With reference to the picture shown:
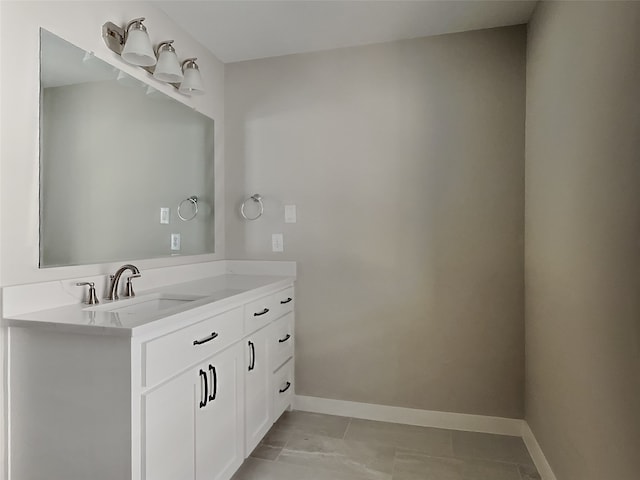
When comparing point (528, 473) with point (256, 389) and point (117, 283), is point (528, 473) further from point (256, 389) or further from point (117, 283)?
point (117, 283)

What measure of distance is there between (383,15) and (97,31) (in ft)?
4.82

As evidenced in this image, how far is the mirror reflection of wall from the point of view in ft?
5.10

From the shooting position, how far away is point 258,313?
206 centimetres

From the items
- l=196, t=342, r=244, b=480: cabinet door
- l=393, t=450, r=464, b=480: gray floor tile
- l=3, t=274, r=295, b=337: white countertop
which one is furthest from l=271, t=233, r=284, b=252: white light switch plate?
l=393, t=450, r=464, b=480: gray floor tile

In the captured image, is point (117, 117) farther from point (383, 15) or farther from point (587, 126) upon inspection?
point (587, 126)

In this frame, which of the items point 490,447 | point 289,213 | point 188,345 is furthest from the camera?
point 289,213

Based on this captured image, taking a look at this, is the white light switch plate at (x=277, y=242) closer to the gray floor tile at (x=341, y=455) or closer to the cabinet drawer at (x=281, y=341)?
the cabinet drawer at (x=281, y=341)

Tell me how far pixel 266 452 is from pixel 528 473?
1.34m

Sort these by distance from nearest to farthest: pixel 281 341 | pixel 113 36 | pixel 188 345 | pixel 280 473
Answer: pixel 188 345 < pixel 113 36 < pixel 280 473 < pixel 281 341

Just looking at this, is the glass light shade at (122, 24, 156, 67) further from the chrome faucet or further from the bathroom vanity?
the bathroom vanity

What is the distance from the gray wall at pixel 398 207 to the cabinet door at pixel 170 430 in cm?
122

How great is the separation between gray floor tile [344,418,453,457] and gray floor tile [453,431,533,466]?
6 cm

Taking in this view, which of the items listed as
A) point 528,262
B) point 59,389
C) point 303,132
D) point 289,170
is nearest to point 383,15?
point 303,132

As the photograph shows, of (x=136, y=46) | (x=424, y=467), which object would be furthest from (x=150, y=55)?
(x=424, y=467)
